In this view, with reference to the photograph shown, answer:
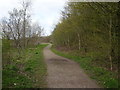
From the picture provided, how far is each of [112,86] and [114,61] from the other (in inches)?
145

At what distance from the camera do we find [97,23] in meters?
10.1

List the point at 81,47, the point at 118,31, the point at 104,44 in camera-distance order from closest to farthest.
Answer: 1. the point at 118,31
2. the point at 104,44
3. the point at 81,47

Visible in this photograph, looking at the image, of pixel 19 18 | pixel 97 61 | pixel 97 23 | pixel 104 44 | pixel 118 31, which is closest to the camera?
pixel 118 31

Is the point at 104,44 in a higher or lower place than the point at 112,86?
higher

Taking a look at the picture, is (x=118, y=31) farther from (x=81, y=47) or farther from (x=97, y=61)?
(x=81, y=47)

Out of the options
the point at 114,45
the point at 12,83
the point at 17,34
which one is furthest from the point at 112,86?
the point at 17,34

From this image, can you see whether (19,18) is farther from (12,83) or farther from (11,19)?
(12,83)

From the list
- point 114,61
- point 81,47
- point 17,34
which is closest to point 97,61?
point 114,61

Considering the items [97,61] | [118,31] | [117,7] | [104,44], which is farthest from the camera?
[97,61]

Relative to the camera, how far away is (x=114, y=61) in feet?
30.0

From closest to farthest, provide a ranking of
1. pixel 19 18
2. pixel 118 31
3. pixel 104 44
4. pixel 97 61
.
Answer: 1. pixel 118 31
2. pixel 104 44
3. pixel 97 61
4. pixel 19 18

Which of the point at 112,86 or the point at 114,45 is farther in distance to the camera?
the point at 114,45

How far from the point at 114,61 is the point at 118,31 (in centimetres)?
194

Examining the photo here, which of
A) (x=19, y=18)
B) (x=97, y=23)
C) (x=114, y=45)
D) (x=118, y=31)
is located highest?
(x=19, y=18)
